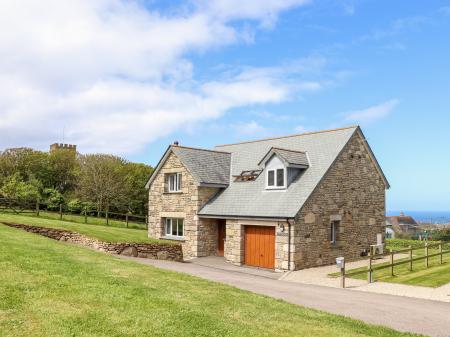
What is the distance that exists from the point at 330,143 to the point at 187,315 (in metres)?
19.9

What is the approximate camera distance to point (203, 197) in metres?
29.0

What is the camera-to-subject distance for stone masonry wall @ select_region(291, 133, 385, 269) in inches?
923

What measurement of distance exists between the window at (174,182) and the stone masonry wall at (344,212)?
10.9m

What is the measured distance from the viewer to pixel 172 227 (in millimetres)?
31297

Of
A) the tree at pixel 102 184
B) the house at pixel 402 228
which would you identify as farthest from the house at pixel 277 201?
the tree at pixel 102 184

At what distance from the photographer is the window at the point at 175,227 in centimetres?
3061

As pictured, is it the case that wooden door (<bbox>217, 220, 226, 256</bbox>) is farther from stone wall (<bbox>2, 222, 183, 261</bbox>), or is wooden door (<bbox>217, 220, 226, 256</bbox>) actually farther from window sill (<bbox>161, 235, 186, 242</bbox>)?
stone wall (<bbox>2, 222, 183, 261</bbox>)

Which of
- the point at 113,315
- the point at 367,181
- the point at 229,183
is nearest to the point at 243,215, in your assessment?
the point at 229,183

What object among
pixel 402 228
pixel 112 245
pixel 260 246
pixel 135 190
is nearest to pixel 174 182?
pixel 112 245

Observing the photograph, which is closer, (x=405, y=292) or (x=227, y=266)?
(x=405, y=292)

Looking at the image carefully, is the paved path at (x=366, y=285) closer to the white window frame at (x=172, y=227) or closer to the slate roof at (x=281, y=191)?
the slate roof at (x=281, y=191)

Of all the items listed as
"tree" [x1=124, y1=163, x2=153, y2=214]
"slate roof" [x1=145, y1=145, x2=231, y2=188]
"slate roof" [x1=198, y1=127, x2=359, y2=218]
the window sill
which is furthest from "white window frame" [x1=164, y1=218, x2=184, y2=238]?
"tree" [x1=124, y1=163, x2=153, y2=214]

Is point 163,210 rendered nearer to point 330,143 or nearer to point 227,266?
point 227,266

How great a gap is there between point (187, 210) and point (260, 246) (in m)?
6.83
